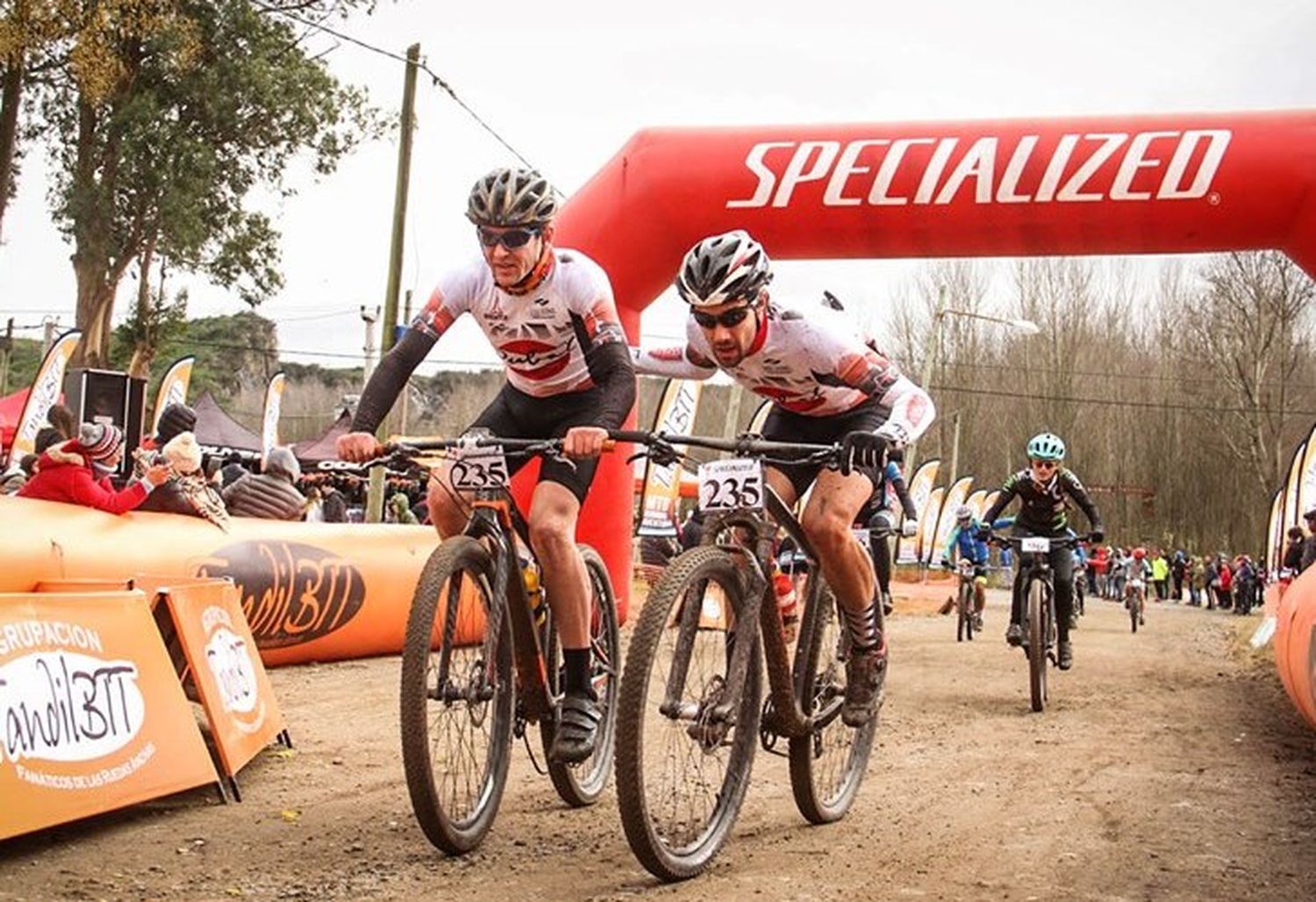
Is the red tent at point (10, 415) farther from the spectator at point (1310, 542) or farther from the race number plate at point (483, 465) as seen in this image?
the spectator at point (1310, 542)

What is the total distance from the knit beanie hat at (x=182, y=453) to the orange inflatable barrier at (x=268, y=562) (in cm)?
33

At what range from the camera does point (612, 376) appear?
209 inches

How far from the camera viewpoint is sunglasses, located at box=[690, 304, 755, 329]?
509 centimetres

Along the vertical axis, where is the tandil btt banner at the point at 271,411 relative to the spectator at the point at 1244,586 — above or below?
above

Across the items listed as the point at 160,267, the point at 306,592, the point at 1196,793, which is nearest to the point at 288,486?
the point at 306,592

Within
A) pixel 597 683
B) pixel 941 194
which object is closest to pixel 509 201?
pixel 597 683

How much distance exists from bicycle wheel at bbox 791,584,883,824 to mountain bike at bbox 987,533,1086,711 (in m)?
3.97

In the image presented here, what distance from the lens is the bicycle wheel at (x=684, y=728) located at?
430cm

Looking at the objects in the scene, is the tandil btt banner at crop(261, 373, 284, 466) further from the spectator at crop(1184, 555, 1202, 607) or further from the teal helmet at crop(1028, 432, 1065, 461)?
the spectator at crop(1184, 555, 1202, 607)

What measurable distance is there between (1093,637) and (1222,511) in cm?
4652

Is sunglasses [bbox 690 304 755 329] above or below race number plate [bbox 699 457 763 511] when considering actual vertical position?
above

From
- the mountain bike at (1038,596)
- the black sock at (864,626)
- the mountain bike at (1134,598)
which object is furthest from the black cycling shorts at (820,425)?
the mountain bike at (1134,598)

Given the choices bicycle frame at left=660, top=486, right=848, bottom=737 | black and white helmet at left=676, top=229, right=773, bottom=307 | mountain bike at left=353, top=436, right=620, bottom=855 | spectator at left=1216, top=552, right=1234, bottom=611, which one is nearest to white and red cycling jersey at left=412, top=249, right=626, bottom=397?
black and white helmet at left=676, top=229, right=773, bottom=307

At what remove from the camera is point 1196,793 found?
6.38m
